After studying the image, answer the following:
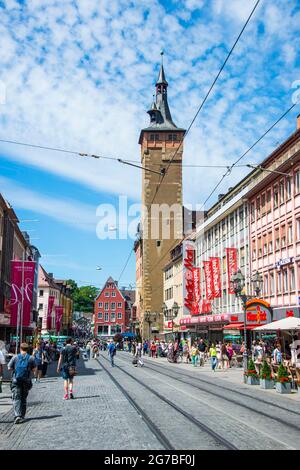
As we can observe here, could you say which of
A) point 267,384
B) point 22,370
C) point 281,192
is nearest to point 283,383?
point 267,384

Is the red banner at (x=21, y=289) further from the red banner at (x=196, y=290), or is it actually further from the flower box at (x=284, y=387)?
the red banner at (x=196, y=290)

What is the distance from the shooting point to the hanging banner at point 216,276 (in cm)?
4831

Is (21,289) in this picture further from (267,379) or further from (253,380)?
(267,379)

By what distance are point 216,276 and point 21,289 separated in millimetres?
21311

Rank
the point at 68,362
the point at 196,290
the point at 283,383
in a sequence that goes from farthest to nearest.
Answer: the point at 196,290, the point at 283,383, the point at 68,362

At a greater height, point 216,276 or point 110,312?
point 110,312

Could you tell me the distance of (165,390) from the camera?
19.9 m

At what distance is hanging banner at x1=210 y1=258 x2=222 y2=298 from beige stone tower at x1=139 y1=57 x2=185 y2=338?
114 feet

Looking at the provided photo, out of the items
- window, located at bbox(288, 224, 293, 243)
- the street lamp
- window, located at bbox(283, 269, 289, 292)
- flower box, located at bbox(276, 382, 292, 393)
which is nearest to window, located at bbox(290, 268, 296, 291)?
window, located at bbox(283, 269, 289, 292)

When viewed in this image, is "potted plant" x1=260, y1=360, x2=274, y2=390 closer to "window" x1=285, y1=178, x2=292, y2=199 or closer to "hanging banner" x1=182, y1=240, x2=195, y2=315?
"window" x1=285, y1=178, x2=292, y2=199

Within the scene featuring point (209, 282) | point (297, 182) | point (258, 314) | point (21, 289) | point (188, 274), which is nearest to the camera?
point (21, 289)

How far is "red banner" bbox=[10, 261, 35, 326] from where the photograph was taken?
106 feet

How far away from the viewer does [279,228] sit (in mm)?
38938
